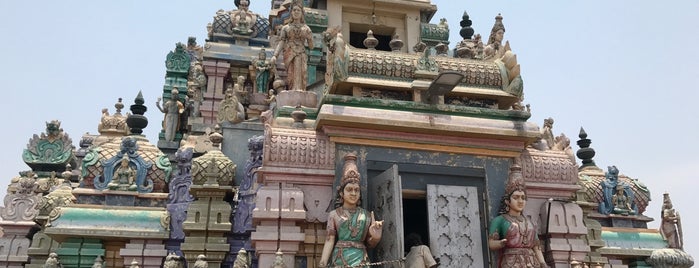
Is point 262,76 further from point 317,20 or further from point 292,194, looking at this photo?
point 292,194

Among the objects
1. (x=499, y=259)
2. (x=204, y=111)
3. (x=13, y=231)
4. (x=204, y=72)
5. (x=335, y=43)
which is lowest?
(x=499, y=259)

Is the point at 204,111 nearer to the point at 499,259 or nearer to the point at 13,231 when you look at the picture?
the point at 13,231

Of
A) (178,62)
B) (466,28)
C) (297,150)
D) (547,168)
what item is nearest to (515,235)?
(547,168)

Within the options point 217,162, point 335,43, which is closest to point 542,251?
point 335,43

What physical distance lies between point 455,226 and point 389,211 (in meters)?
1.18

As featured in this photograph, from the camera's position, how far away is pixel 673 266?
50.1 feet

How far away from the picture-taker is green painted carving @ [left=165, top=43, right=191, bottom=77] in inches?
877

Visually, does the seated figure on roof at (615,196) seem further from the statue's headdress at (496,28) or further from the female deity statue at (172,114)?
the female deity statue at (172,114)

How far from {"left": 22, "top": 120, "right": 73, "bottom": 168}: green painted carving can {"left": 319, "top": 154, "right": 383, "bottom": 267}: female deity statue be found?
11.5 metres

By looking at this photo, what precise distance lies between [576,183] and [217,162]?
Answer: 6588mm

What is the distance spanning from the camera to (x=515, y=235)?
9.73m

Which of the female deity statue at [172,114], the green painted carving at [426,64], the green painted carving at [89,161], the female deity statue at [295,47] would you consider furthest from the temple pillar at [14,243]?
the green painted carving at [426,64]

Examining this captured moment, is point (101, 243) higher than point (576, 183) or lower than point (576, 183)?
lower

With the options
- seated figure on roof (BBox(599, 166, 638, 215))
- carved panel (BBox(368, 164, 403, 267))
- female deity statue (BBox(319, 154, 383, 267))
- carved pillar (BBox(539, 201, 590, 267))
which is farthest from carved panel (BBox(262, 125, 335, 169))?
seated figure on roof (BBox(599, 166, 638, 215))
